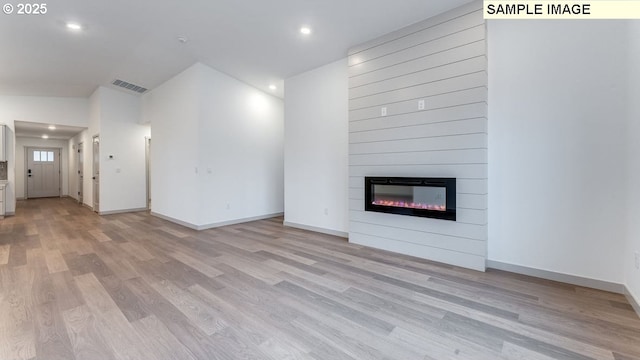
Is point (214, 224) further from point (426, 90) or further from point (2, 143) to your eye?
point (2, 143)

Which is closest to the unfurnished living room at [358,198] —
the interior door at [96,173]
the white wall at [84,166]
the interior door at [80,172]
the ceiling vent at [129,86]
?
the ceiling vent at [129,86]


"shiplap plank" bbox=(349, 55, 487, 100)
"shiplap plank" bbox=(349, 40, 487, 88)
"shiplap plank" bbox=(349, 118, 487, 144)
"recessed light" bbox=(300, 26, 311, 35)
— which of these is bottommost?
"shiplap plank" bbox=(349, 118, 487, 144)

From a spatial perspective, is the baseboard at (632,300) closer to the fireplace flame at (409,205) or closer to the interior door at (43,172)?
the fireplace flame at (409,205)

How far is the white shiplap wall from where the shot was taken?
2.94 m

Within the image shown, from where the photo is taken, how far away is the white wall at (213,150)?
505 centimetres

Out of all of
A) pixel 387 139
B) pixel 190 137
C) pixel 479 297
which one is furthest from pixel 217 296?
pixel 190 137

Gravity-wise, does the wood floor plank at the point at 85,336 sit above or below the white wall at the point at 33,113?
below

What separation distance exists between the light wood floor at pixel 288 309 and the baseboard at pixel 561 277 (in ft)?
0.32

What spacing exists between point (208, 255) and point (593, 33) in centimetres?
474

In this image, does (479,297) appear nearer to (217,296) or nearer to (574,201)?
(574,201)

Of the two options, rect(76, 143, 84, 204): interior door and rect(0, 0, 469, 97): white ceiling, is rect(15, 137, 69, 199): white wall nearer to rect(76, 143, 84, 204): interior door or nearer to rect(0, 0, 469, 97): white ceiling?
rect(76, 143, 84, 204): interior door

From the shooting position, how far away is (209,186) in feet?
16.8

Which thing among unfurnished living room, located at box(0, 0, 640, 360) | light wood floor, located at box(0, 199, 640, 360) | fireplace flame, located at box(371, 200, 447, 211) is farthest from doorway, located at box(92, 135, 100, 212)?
fireplace flame, located at box(371, 200, 447, 211)

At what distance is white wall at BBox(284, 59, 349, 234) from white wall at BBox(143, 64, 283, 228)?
0.99 m
